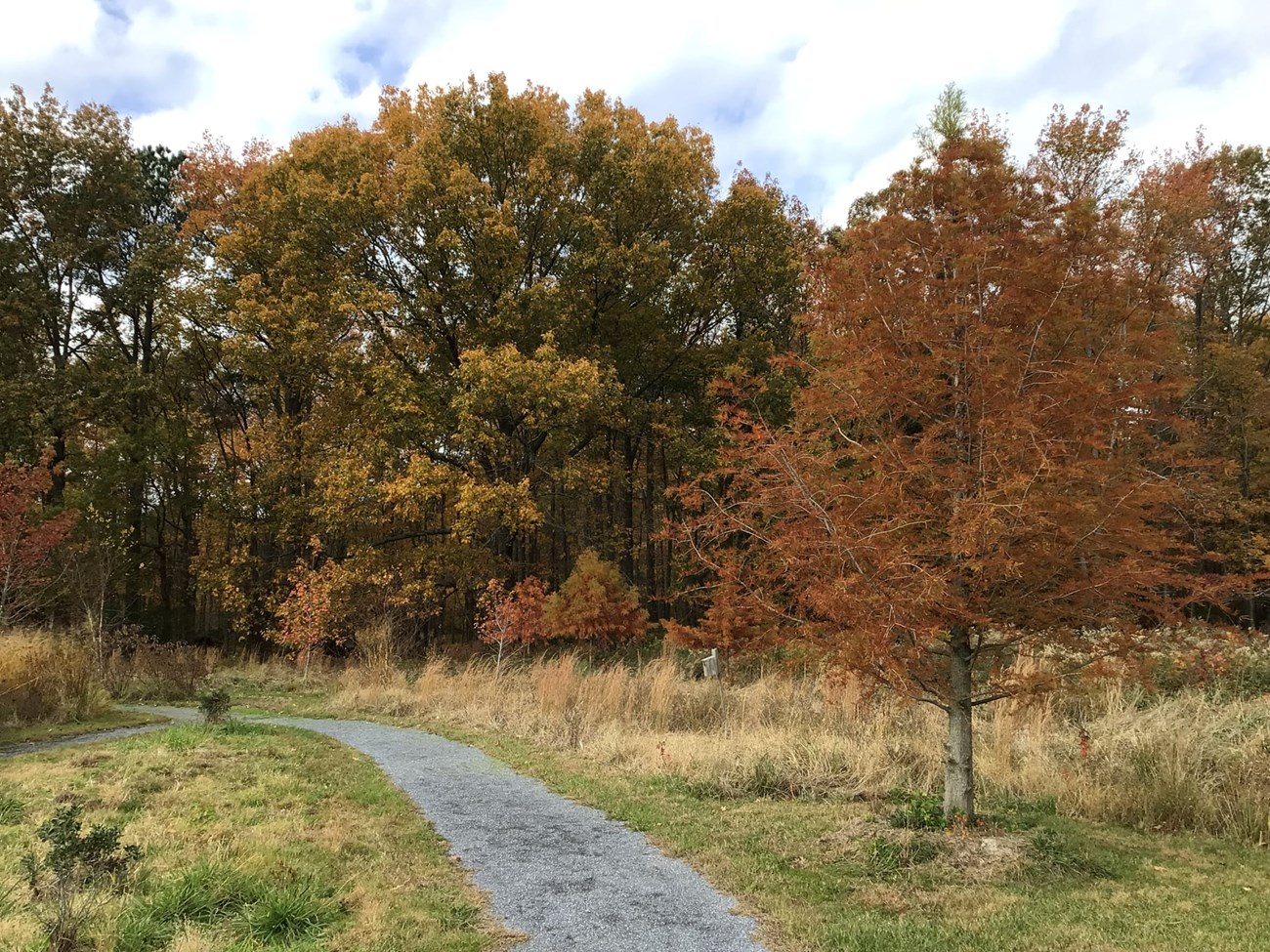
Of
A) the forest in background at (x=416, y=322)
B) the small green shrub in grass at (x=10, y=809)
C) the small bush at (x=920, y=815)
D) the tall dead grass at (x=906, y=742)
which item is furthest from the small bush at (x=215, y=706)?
the small bush at (x=920, y=815)

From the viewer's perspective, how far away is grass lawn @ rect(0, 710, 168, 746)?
360 inches

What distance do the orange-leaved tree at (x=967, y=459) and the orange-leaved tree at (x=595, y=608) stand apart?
34.9 ft

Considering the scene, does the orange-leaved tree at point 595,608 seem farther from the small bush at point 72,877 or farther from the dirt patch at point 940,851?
the small bush at point 72,877

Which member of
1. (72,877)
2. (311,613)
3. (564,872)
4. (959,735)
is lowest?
(564,872)

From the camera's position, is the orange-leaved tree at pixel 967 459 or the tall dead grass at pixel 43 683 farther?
the tall dead grass at pixel 43 683

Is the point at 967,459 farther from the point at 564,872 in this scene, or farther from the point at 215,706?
the point at 215,706

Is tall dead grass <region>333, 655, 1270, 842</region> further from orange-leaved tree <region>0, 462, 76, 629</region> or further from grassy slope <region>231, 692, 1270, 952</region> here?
orange-leaved tree <region>0, 462, 76, 629</region>

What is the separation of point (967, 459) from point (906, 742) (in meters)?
3.85

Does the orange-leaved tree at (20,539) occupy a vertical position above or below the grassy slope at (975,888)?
above

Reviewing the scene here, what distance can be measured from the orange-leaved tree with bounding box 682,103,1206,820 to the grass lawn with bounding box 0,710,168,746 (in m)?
8.90

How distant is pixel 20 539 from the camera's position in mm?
13531

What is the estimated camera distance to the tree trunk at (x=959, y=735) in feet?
16.8

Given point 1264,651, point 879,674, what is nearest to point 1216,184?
point 1264,651

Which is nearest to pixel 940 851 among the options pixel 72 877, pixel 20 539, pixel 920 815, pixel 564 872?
pixel 920 815
